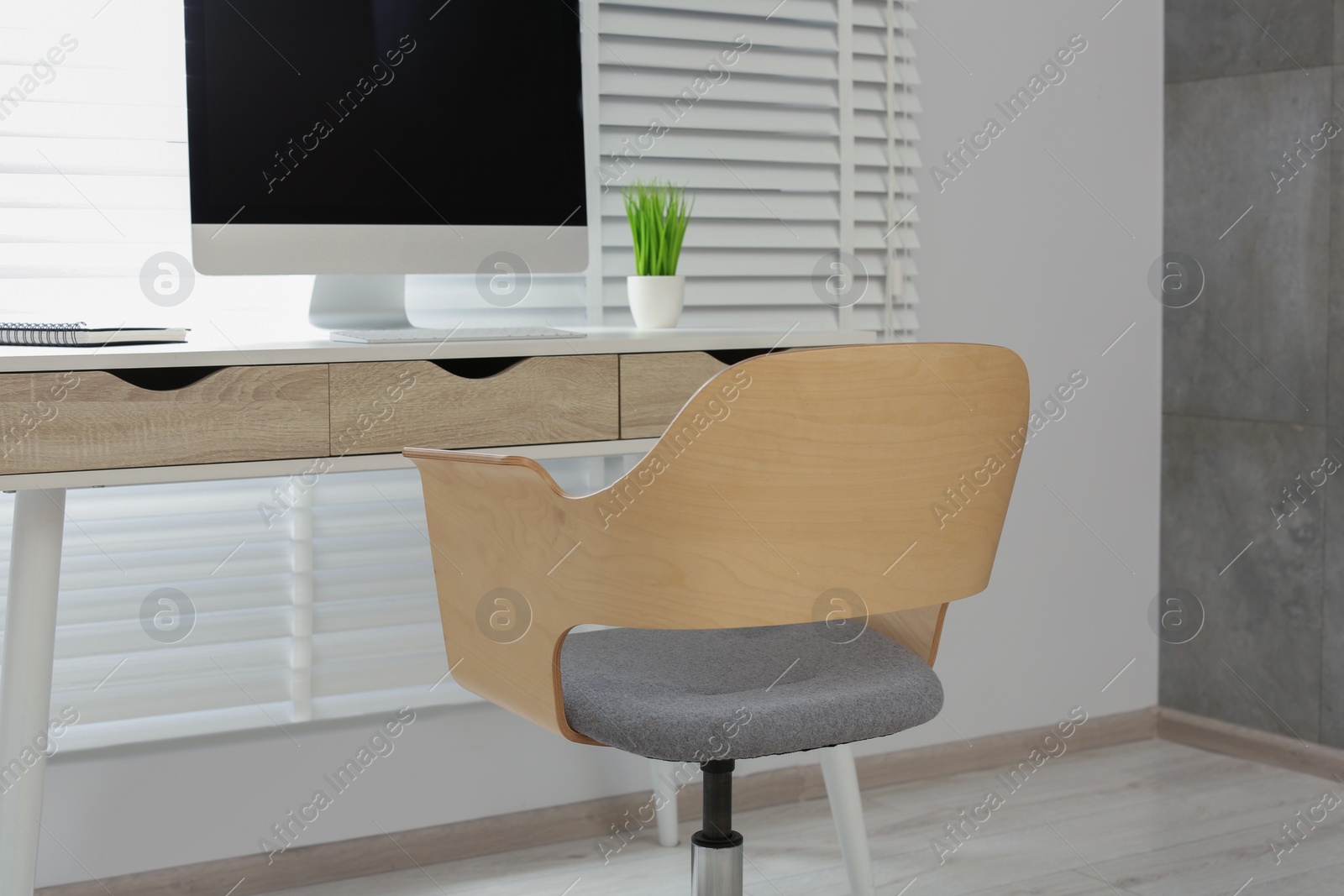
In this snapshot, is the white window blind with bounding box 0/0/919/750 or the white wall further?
the white wall

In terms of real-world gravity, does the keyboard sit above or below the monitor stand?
below

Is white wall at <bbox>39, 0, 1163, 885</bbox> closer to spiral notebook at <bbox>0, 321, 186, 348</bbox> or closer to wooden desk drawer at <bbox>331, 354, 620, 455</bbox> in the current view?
wooden desk drawer at <bbox>331, 354, 620, 455</bbox>

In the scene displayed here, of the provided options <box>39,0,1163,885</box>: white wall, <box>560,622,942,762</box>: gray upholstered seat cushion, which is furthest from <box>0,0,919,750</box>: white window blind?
<box>560,622,942,762</box>: gray upholstered seat cushion

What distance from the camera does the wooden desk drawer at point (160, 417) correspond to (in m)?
1.46

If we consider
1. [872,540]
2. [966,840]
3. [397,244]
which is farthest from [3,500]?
[966,840]

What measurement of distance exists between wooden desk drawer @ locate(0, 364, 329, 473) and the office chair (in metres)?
0.28

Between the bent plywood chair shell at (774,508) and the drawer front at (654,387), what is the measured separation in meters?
0.48

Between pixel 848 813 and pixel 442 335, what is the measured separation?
939 mm

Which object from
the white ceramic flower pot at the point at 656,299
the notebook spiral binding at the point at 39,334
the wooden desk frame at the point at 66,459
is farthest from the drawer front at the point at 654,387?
the notebook spiral binding at the point at 39,334

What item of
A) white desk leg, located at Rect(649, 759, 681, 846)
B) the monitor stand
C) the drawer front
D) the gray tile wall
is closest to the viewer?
the drawer front

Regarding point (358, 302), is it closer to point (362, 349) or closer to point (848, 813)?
point (362, 349)

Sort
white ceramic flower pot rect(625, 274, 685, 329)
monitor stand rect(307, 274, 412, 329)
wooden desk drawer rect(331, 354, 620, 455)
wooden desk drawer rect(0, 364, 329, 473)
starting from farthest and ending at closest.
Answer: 1. white ceramic flower pot rect(625, 274, 685, 329)
2. monitor stand rect(307, 274, 412, 329)
3. wooden desk drawer rect(331, 354, 620, 455)
4. wooden desk drawer rect(0, 364, 329, 473)

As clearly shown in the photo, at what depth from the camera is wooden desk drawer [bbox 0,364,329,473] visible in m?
1.46

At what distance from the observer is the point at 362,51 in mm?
1894
